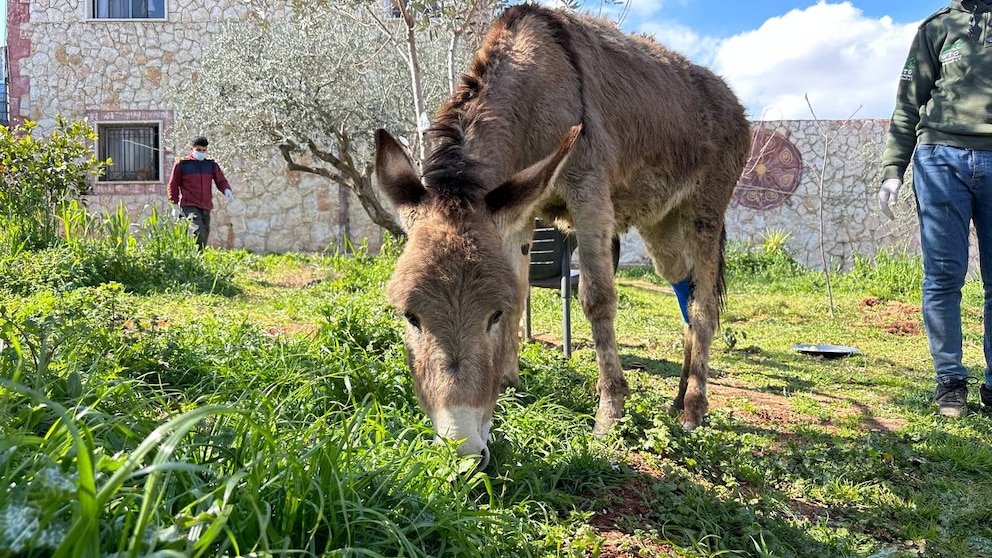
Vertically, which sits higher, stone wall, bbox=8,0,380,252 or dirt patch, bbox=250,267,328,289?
stone wall, bbox=8,0,380,252

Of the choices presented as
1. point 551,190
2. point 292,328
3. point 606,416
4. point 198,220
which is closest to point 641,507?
point 606,416

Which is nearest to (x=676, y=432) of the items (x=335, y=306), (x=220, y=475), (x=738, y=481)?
(x=738, y=481)

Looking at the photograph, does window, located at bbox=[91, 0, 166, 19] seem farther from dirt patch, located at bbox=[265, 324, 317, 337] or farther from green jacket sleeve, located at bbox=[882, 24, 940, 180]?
green jacket sleeve, located at bbox=[882, 24, 940, 180]

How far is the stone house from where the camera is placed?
14047mm

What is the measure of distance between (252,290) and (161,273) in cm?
100

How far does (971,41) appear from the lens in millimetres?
3877

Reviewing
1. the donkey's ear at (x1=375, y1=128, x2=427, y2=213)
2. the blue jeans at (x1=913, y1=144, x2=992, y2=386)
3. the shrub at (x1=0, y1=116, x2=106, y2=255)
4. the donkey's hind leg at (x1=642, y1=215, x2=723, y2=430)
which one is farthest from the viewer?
the shrub at (x1=0, y1=116, x2=106, y2=255)

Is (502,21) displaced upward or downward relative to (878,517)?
upward

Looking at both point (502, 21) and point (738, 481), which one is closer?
point (738, 481)

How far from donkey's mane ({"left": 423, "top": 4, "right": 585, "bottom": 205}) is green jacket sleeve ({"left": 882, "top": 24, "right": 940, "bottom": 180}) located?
2.21 m

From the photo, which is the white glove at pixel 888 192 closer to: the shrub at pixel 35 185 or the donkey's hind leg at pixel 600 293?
the donkey's hind leg at pixel 600 293

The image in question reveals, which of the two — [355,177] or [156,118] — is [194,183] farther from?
[156,118]

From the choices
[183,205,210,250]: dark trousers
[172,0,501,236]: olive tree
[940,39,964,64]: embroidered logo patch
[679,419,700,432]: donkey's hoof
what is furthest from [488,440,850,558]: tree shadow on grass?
[183,205,210,250]: dark trousers

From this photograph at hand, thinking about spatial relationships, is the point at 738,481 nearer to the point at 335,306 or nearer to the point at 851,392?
the point at 851,392
